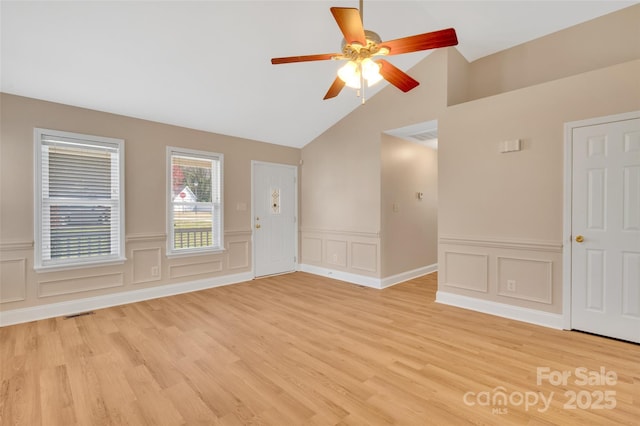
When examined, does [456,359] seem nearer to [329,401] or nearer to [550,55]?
[329,401]

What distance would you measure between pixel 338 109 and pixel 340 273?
2.89 m

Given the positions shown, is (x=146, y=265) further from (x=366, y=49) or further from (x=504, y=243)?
(x=504, y=243)

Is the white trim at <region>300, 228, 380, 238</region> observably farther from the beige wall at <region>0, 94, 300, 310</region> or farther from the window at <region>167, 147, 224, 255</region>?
the window at <region>167, 147, 224, 255</region>

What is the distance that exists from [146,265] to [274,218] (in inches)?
90.9

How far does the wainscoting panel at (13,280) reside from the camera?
10.8 ft

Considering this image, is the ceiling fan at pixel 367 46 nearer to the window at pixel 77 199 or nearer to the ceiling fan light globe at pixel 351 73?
the ceiling fan light globe at pixel 351 73

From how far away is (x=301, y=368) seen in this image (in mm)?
2387

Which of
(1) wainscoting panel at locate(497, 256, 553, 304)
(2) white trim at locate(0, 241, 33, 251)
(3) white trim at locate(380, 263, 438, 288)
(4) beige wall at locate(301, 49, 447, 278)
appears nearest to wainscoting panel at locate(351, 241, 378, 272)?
(4) beige wall at locate(301, 49, 447, 278)

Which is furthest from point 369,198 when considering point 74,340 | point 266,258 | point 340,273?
point 74,340

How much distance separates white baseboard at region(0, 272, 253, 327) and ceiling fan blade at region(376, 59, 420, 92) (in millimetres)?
4080

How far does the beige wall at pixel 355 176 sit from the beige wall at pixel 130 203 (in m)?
0.93

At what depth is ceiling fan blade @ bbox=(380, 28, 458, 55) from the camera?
1776 mm

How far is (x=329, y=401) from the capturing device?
1.97m

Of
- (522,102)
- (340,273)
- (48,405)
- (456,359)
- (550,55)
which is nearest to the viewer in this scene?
(48,405)
